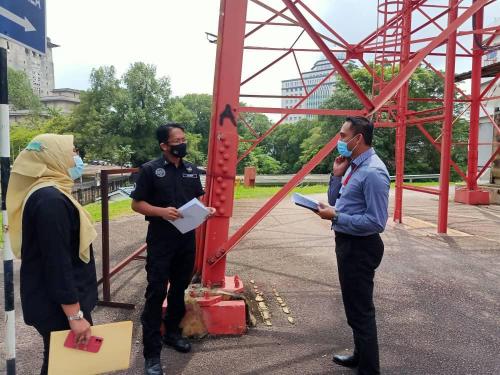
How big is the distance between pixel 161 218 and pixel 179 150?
1.80 feet

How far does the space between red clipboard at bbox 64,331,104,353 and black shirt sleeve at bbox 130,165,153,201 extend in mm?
1262

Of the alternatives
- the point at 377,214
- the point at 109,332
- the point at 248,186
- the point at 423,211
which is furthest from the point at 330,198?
the point at 248,186

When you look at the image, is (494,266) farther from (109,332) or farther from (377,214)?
(109,332)

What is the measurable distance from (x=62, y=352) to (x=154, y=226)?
1.31 meters

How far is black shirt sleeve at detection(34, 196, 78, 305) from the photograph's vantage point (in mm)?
1861

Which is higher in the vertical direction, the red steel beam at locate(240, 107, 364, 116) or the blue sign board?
the blue sign board

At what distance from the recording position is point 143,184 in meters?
3.11

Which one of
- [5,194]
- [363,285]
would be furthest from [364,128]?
[5,194]

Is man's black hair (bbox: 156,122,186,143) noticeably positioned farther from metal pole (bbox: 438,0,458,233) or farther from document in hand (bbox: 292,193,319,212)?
metal pole (bbox: 438,0,458,233)

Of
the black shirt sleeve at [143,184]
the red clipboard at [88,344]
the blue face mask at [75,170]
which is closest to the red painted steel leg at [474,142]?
the black shirt sleeve at [143,184]

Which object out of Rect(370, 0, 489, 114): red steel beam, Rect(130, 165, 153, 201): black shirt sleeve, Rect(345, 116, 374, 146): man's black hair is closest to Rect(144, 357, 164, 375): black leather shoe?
Rect(130, 165, 153, 201): black shirt sleeve

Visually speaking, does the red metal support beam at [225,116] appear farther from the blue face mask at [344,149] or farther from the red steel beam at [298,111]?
A: the blue face mask at [344,149]

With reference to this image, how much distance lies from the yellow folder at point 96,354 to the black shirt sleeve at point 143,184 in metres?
1.20

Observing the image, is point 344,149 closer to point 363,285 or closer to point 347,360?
point 363,285
